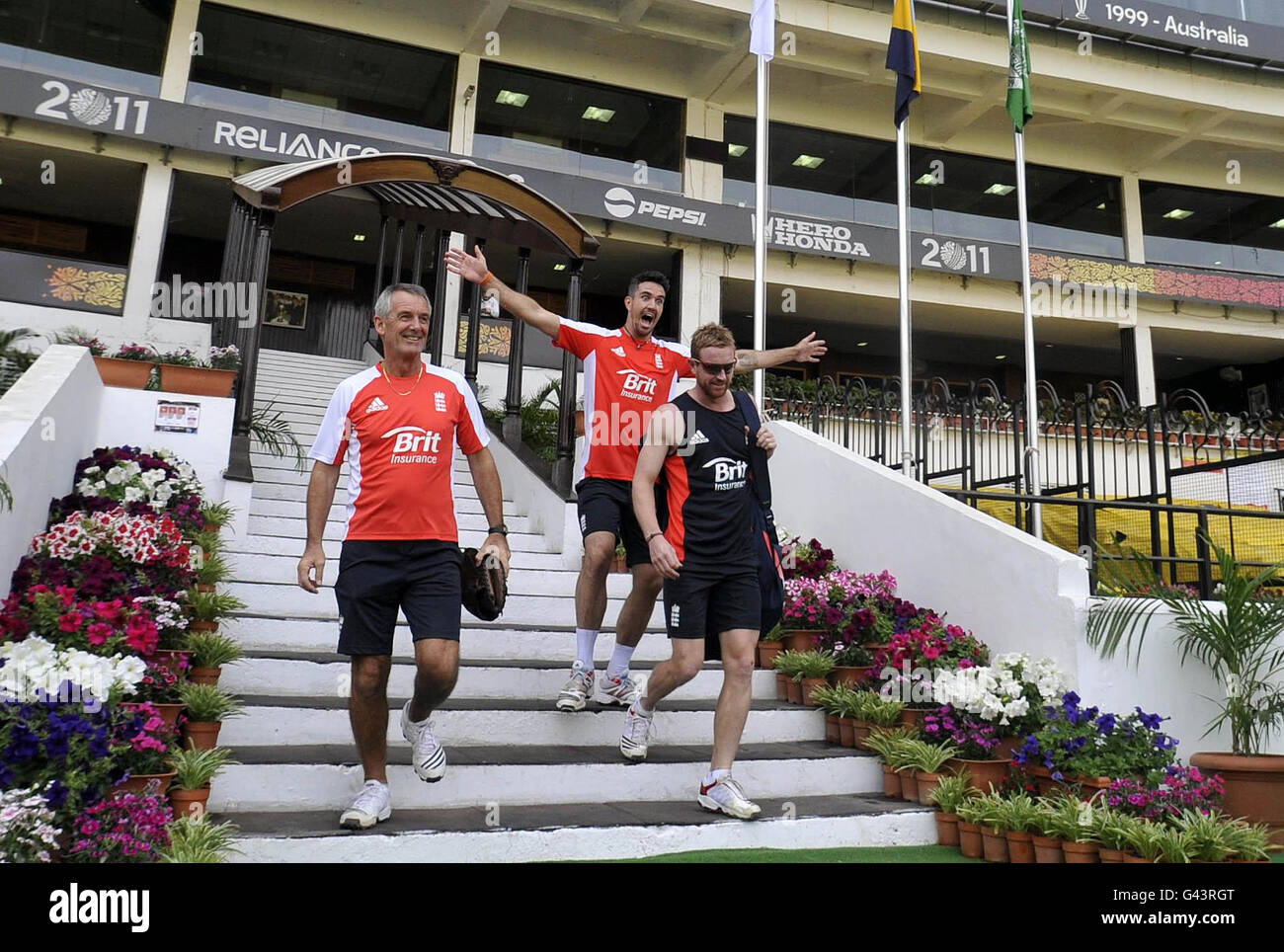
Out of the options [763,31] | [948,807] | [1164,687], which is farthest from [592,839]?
[763,31]

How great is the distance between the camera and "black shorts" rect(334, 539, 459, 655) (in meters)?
3.41

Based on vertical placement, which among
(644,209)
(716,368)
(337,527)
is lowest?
(337,527)

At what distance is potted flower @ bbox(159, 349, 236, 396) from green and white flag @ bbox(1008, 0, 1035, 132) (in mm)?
8874

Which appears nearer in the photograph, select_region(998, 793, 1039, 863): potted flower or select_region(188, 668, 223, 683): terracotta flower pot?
select_region(998, 793, 1039, 863): potted flower

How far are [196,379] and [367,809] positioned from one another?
439cm

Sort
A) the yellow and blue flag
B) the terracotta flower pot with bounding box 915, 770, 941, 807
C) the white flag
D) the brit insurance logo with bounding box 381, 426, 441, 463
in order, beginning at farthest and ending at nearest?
the yellow and blue flag
the white flag
the terracotta flower pot with bounding box 915, 770, 941, 807
the brit insurance logo with bounding box 381, 426, 441, 463

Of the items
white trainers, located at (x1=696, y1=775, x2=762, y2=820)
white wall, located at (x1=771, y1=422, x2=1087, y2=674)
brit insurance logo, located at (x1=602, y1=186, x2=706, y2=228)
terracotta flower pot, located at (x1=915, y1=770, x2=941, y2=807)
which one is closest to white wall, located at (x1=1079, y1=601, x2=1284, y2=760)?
white wall, located at (x1=771, y1=422, x2=1087, y2=674)

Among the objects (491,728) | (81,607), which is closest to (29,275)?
(81,607)

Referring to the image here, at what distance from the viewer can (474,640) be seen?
5191 mm

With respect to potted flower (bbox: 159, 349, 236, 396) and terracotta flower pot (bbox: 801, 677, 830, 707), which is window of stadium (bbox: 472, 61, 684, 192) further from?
terracotta flower pot (bbox: 801, 677, 830, 707)

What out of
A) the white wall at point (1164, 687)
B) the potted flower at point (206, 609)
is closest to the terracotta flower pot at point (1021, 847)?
the white wall at point (1164, 687)

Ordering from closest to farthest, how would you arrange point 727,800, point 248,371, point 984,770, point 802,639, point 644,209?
point 727,800 < point 984,770 < point 802,639 < point 248,371 < point 644,209

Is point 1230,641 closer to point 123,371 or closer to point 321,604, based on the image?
point 321,604

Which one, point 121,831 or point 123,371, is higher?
point 123,371
